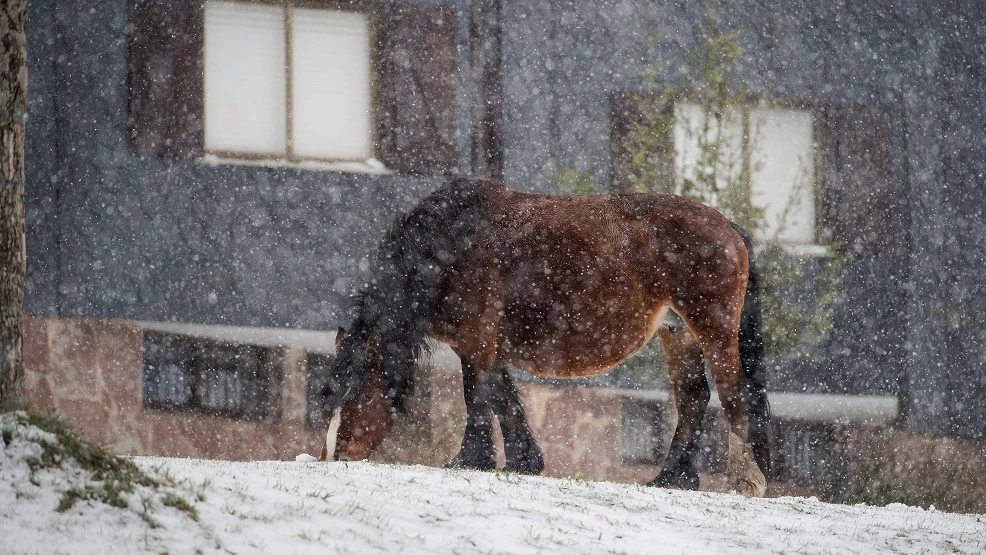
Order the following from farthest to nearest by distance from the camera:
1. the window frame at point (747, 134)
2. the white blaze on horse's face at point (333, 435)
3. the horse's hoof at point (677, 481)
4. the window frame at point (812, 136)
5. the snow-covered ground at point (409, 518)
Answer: the window frame at point (812, 136) → the window frame at point (747, 134) → the horse's hoof at point (677, 481) → the white blaze on horse's face at point (333, 435) → the snow-covered ground at point (409, 518)

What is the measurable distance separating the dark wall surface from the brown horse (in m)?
4.11

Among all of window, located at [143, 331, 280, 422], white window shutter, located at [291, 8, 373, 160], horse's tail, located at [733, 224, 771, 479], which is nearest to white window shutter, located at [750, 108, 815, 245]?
white window shutter, located at [291, 8, 373, 160]

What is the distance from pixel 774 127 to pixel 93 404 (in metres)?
7.94

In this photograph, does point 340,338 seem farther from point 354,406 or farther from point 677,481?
point 677,481

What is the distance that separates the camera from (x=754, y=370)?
7820 millimetres

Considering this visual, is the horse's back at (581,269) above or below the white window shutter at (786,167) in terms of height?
below

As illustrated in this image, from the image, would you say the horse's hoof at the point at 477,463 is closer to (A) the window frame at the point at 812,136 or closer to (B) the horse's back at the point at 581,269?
(B) the horse's back at the point at 581,269

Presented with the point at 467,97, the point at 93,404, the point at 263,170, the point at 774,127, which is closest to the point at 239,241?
the point at 263,170

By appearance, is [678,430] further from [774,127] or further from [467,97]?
[774,127]

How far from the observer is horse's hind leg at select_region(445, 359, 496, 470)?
720 cm

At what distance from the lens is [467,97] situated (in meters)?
12.1

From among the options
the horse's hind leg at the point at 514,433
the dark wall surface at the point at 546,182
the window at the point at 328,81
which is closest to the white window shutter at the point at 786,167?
the dark wall surface at the point at 546,182

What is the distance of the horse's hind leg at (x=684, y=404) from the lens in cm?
786

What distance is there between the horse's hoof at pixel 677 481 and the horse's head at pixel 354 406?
1956 millimetres
